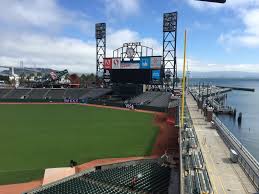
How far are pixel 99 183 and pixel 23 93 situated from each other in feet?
237

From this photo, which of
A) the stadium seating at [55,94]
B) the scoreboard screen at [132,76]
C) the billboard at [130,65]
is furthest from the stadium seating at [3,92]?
the billboard at [130,65]

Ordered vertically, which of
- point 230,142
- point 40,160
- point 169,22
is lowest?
point 40,160

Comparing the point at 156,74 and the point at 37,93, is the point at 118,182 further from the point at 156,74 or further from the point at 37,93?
the point at 37,93

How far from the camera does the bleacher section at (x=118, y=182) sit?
17.5 m

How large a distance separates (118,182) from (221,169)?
6.64 meters

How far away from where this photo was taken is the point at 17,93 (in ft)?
278

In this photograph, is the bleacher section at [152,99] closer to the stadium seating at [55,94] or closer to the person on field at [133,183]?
the stadium seating at [55,94]

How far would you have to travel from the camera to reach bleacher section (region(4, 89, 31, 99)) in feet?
268

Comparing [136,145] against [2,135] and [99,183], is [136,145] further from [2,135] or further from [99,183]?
[2,135]

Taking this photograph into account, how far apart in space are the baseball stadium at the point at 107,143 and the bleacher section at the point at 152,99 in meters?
→ 0.22

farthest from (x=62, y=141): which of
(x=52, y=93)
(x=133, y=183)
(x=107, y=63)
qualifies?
(x=52, y=93)

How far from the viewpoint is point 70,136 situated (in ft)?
120

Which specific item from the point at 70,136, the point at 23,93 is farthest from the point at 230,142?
the point at 23,93

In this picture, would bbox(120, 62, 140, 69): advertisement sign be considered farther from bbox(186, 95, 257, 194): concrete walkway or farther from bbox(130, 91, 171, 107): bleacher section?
bbox(186, 95, 257, 194): concrete walkway
